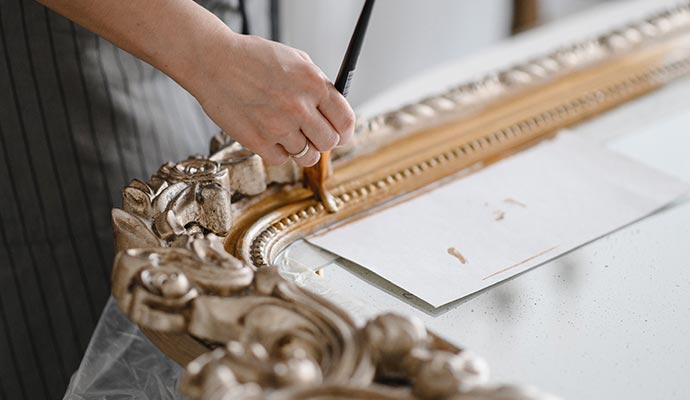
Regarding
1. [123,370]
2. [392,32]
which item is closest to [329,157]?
[123,370]

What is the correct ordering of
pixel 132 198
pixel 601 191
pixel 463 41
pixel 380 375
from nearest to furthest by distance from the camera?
pixel 380 375 < pixel 132 198 < pixel 601 191 < pixel 463 41

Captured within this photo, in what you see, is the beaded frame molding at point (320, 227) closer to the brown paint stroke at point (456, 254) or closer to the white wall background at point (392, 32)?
the brown paint stroke at point (456, 254)

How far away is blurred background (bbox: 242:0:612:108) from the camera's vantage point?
1.27 metres

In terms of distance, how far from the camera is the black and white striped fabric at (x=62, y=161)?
0.66m

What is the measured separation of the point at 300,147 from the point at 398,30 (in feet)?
2.88

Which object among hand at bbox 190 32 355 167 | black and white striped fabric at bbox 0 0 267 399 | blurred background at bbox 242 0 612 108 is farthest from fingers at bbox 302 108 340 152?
blurred background at bbox 242 0 612 108

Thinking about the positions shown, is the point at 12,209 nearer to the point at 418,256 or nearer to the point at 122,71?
the point at 122,71

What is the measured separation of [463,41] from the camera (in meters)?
1.54

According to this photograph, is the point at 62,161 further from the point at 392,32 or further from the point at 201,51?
the point at 392,32

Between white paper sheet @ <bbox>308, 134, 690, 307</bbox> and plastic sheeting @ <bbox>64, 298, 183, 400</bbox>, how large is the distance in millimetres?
131

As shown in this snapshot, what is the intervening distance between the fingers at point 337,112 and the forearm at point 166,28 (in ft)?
0.23

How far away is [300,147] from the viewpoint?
1.83 feet

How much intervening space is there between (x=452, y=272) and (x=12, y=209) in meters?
0.35

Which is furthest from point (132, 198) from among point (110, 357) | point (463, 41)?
point (463, 41)
